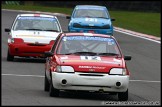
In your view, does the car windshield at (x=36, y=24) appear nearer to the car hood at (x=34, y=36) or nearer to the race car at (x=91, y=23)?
the car hood at (x=34, y=36)

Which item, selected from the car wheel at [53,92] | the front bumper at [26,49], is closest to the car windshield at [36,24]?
the front bumper at [26,49]

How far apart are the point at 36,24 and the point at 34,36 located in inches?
50.5

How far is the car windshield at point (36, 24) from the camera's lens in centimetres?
2341

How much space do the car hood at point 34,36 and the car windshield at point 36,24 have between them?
56 centimetres

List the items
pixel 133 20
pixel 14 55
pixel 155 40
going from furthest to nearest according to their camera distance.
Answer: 1. pixel 133 20
2. pixel 155 40
3. pixel 14 55

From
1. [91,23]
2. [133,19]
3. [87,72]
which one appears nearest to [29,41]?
[91,23]

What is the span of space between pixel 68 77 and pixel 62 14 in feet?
121

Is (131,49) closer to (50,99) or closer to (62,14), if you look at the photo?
(50,99)

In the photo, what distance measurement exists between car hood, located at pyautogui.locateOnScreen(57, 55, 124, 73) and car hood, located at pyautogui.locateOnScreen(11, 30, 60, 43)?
8099 millimetres

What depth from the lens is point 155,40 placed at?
111 feet

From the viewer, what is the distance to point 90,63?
1377 centimetres

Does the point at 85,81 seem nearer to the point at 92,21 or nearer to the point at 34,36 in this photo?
the point at 34,36

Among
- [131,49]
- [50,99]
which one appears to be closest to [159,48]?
[131,49]

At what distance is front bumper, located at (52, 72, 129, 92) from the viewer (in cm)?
1346
